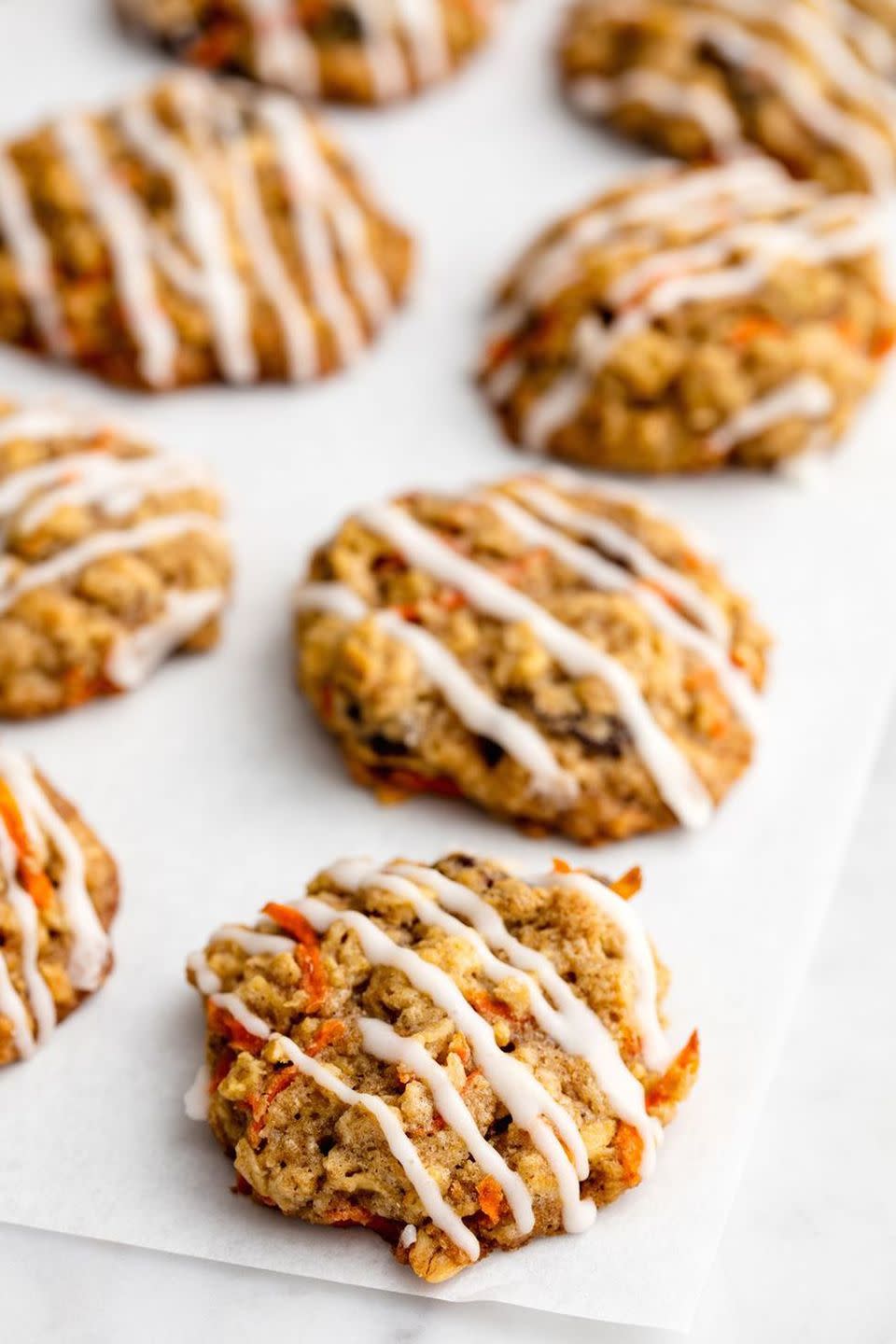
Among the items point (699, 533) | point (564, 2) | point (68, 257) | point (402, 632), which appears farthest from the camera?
point (564, 2)

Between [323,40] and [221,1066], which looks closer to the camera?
[221,1066]

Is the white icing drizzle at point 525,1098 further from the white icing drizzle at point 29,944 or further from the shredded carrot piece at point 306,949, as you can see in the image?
the white icing drizzle at point 29,944

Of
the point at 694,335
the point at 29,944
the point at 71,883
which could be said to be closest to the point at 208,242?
the point at 694,335

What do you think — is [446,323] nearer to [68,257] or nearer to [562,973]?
[68,257]

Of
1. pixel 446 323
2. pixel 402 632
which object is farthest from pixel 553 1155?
pixel 446 323

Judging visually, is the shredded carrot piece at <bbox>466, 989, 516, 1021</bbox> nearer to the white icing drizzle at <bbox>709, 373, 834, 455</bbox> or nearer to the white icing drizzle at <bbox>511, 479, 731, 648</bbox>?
the white icing drizzle at <bbox>511, 479, 731, 648</bbox>

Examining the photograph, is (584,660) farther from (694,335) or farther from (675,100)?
(675,100)
